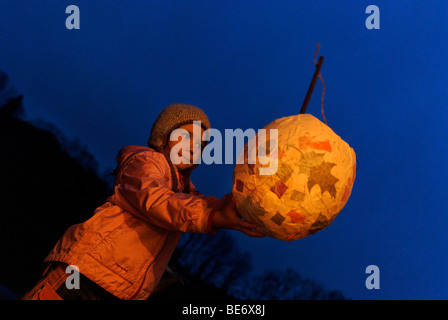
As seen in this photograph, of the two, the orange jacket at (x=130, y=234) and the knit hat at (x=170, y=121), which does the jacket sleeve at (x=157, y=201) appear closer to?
the orange jacket at (x=130, y=234)

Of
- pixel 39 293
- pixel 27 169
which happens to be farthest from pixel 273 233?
pixel 27 169

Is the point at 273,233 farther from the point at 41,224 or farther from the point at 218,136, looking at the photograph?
the point at 41,224

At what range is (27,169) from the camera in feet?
16.6

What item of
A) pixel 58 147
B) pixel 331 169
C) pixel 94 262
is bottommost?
pixel 94 262

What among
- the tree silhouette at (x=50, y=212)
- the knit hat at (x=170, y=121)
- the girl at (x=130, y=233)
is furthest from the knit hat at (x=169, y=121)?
the tree silhouette at (x=50, y=212)

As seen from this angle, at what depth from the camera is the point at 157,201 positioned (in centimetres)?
143

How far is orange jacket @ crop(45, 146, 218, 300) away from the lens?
1.46m

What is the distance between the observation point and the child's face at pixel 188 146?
1943mm

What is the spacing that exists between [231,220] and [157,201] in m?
0.32

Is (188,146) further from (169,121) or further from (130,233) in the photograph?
(130,233)

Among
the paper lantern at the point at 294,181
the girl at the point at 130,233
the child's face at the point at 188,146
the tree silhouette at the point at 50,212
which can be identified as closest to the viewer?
the paper lantern at the point at 294,181

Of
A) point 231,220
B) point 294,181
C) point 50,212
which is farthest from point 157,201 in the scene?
point 50,212
